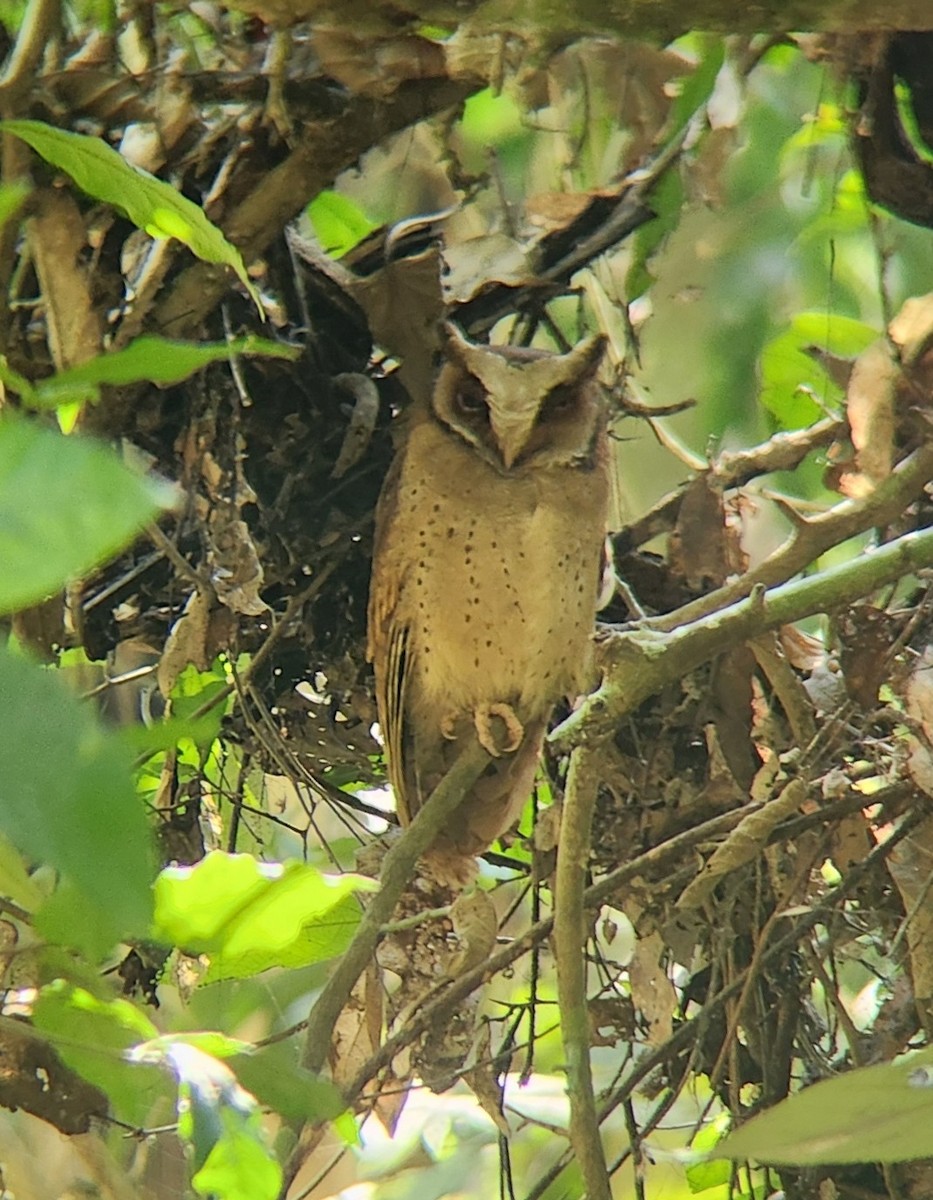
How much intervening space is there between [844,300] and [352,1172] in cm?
166

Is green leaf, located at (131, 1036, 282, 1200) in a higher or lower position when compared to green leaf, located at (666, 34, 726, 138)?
lower

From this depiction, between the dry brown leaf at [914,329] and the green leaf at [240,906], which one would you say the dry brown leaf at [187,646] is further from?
the dry brown leaf at [914,329]

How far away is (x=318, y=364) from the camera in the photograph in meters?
1.36

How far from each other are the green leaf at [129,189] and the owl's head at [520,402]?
589mm

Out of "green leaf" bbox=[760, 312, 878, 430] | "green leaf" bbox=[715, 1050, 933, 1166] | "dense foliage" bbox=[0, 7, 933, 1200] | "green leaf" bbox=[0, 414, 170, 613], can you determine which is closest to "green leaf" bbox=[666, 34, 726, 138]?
"dense foliage" bbox=[0, 7, 933, 1200]

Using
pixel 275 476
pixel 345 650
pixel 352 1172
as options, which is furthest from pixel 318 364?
pixel 352 1172

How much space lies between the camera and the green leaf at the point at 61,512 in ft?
1.06

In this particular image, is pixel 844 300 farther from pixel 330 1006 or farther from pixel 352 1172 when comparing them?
pixel 352 1172

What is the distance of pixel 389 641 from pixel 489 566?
0.48 ft

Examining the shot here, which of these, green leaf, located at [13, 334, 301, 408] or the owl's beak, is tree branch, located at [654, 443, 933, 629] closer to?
the owl's beak

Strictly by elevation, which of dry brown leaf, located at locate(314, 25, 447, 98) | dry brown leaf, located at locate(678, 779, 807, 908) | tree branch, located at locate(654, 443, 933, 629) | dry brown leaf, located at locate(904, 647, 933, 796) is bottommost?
dry brown leaf, located at locate(678, 779, 807, 908)

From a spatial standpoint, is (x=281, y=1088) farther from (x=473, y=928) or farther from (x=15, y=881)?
(x=473, y=928)

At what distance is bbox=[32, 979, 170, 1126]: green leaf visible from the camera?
0.70m

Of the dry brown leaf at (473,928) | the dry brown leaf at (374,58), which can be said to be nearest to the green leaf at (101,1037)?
the dry brown leaf at (473,928)
